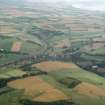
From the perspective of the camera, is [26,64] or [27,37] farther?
[27,37]

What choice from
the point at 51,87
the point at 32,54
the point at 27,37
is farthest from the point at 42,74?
the point at 27,37

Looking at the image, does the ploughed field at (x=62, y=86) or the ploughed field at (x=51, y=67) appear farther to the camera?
the ploughed field at (x=51, y=67)

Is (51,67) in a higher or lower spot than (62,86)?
higher

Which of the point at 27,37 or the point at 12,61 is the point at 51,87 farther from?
the point at 27,37

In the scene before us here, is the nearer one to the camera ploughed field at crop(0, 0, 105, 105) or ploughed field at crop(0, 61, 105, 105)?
ploughed field at crop(0, 61, 105, 105)

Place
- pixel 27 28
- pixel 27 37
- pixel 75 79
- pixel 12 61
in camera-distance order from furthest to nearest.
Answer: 1. pixel 27 28
2. pixel 27 37
3. pixel 12 61
4. pixel 75 79

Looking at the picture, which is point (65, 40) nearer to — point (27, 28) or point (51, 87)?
point (27, 28)

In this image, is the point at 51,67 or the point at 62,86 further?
the point at 51,67

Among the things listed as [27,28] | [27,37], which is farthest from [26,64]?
[27,28]

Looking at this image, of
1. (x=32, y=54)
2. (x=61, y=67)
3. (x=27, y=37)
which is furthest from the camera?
(x=27, y=37)
